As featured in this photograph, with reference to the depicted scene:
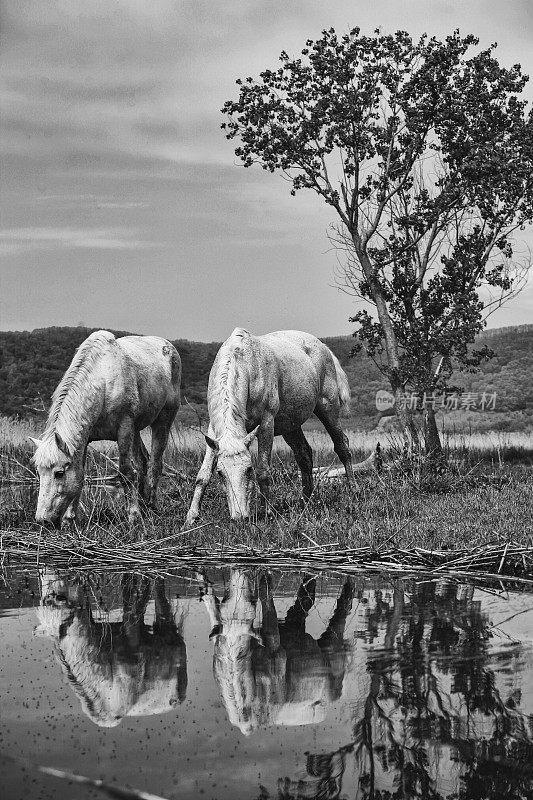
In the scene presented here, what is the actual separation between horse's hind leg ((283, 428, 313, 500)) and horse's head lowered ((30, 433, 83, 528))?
4.32 meters

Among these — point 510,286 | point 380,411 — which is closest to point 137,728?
point 510,286

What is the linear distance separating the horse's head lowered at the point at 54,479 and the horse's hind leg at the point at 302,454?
432cm

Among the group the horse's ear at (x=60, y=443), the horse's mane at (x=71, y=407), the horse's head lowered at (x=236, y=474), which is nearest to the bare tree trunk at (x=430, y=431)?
the horse's mane at (x=71, y=407)

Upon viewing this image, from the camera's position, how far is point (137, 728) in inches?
186

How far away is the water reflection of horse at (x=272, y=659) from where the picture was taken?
498 cm

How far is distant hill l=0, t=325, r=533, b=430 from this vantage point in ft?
188

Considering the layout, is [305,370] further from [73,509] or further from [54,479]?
[54,479]

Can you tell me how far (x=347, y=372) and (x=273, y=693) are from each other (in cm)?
6717

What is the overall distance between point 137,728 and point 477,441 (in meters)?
26.4

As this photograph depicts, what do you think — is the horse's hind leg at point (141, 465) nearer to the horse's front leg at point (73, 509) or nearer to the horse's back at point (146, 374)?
the horse's back at point (146, 374)

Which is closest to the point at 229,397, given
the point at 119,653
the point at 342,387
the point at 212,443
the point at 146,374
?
the point at 212,443

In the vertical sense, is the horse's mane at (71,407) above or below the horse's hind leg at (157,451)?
above

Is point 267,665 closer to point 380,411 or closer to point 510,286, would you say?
point 510,286

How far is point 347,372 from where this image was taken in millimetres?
72062
